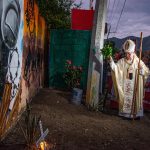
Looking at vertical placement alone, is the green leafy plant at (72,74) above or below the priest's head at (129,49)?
below

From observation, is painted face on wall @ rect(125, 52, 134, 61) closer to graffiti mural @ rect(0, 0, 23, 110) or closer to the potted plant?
graffiti mural @ rect(0, 0, 23, 110)

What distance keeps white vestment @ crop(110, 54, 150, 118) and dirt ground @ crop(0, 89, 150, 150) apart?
0.32 meters

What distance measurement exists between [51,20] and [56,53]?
10.7ft

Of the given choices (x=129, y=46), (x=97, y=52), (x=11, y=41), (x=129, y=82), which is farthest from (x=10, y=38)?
(x=97, y=52)

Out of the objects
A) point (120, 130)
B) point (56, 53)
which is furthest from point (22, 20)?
point (56, 53)

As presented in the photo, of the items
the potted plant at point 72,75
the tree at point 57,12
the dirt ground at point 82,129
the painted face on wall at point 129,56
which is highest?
the tree at point 57,12

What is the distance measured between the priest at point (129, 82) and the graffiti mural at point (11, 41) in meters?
2.99

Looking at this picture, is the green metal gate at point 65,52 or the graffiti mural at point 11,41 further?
the green metal gate at point 65,52

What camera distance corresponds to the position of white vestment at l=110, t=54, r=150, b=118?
1057cm

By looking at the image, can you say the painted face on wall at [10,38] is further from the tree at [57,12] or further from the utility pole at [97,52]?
the tree at [57,12]

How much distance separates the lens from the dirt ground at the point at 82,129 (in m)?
7.12

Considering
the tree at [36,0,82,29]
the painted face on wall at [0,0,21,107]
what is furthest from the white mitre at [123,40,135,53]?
the tree at [36,0,82,29]

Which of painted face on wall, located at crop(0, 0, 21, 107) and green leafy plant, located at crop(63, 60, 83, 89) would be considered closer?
painted face on wall, located at crop(0, 0, 21, 107)

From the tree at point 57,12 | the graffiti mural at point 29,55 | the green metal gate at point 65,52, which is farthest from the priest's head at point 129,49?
the tree at point 57,12
